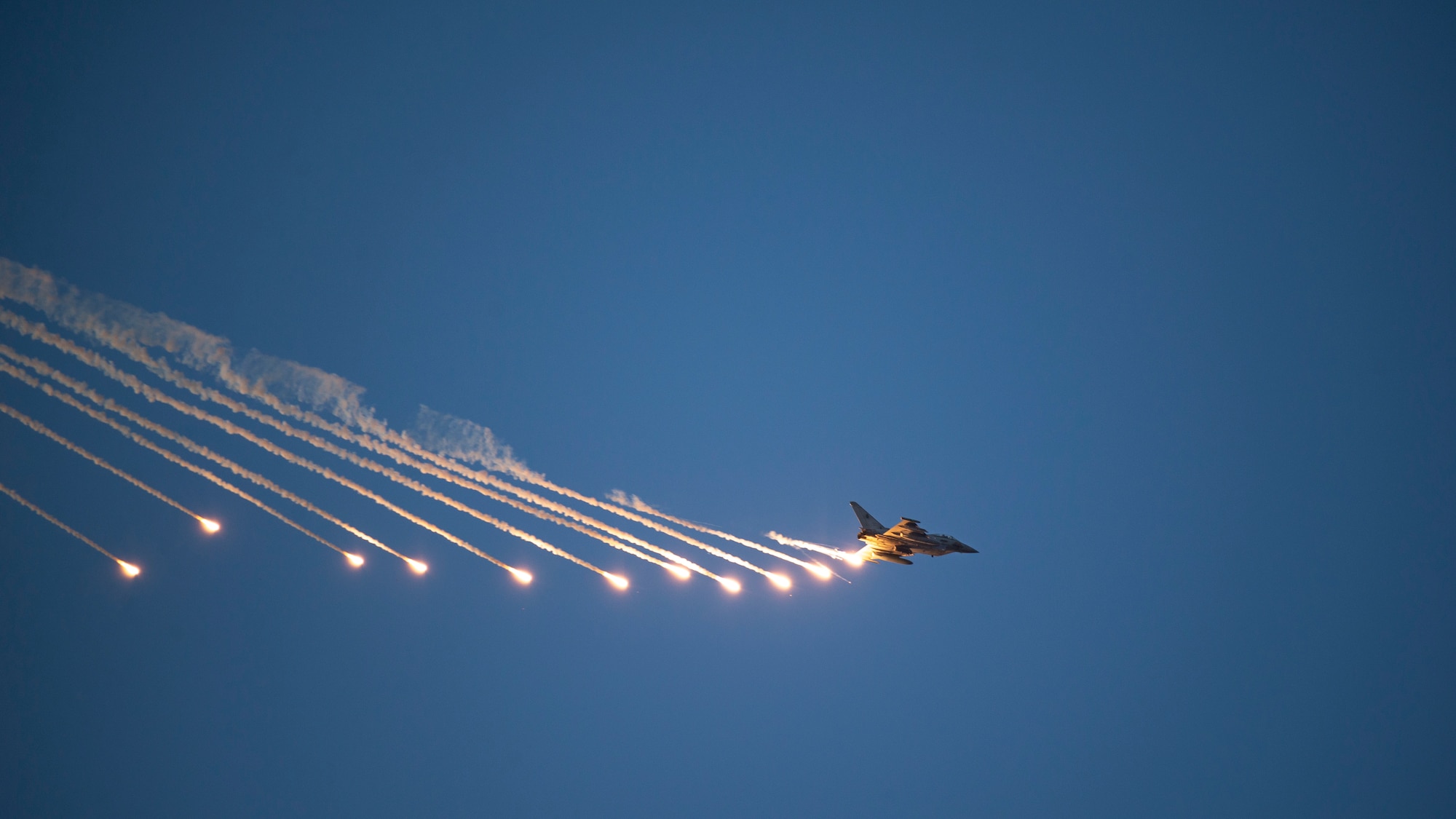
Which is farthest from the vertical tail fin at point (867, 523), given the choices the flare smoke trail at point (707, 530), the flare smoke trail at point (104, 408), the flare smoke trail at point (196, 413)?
the flare smoke trail at point (104, 408)

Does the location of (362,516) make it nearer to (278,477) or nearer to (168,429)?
(278,477)

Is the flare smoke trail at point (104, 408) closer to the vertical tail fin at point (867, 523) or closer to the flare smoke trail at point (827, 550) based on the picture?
the flare smoke trail at point (827, 550)

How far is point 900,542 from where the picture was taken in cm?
3769

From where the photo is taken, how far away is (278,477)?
123ft

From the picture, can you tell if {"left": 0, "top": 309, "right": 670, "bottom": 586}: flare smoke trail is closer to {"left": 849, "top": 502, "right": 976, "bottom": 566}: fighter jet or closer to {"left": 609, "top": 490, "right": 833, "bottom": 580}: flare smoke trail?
{"left": 609, "top": 490, "right": 833, "bottom": 580}: flare smoke trail

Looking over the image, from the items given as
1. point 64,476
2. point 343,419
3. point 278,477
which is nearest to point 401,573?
point 64,476

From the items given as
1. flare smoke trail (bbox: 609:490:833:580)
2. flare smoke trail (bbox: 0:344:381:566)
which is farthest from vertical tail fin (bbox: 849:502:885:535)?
flare smoke trail (bbox: 0:344:381:566)

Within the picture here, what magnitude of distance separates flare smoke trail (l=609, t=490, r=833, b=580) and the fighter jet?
2.51 metres

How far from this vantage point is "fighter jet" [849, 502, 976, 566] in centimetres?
3738

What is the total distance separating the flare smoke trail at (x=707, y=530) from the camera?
37250 mm

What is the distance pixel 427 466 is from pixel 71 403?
537 inches

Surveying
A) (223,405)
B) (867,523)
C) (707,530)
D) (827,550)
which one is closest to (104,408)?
(223,405)

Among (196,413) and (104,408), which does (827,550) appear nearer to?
(196,413)

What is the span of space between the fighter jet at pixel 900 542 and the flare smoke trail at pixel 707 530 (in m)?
2.51
